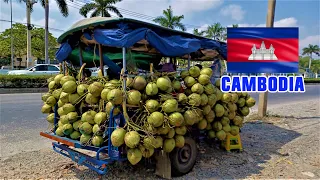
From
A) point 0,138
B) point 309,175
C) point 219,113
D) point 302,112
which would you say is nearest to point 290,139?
point 309,175

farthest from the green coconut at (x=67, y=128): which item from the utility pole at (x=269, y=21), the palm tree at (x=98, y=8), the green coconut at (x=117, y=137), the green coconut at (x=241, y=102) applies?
the palm tree at (x=98, y=8)

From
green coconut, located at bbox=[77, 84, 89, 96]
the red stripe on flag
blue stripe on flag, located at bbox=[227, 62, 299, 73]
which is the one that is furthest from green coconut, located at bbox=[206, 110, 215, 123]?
blue stripe on flag, located at bbox=[227, 62, 299, 73]

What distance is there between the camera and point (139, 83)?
3961 millimetres

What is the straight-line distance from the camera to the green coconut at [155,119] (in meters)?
3.76

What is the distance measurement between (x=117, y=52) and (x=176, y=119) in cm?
242

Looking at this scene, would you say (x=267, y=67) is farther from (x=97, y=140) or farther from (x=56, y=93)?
(x=56, y=93)

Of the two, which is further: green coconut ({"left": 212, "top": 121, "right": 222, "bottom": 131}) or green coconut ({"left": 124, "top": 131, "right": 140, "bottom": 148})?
green coconut ({"left": 212, "top": 121, "right": 222, "bottom": 131})

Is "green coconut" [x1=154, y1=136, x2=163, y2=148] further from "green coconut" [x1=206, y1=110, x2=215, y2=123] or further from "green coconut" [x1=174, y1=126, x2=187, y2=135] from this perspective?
"green coconut" [x1=206, y1=110, x2=215, y2=123]

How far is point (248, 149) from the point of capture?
19.7ft

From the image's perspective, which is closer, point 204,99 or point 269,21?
point 204,99

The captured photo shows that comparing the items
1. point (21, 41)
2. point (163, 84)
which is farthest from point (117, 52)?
point (21, 41)

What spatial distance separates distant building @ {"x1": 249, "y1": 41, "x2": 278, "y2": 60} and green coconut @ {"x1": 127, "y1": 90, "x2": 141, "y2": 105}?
4.37m

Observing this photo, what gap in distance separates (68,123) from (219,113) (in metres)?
2.50

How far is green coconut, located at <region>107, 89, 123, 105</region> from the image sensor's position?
3.70 meters
